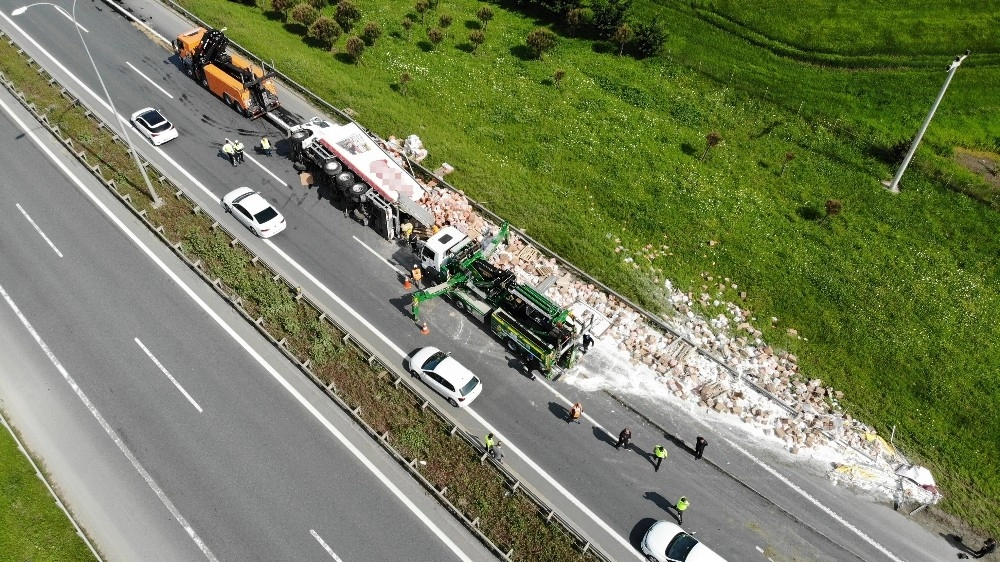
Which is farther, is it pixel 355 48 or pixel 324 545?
pixel 355 48

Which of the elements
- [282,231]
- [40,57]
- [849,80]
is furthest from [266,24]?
[849,80]

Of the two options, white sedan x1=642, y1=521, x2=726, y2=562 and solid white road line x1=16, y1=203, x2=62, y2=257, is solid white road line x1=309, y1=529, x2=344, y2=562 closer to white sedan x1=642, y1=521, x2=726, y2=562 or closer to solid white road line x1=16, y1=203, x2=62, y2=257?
white sedan x1=642, y1=521, x2=726, y2=562

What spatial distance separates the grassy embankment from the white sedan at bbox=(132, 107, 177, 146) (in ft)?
5.71

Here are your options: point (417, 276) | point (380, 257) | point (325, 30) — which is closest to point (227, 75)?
point (325, 30)

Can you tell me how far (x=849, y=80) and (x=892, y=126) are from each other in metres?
5.55

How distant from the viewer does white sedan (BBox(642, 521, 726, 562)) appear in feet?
69.2

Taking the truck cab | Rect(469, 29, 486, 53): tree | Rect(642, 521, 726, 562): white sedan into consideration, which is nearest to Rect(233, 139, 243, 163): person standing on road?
the truck cab

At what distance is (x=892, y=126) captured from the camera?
130 feet

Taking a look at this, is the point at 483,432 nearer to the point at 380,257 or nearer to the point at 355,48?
the point at 380,257

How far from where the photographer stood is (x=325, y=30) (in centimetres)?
4281

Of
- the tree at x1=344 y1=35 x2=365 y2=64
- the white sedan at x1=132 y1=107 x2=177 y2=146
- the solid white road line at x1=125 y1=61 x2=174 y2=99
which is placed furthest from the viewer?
the tree at x1=344 y1=35 x2=365 y2=64

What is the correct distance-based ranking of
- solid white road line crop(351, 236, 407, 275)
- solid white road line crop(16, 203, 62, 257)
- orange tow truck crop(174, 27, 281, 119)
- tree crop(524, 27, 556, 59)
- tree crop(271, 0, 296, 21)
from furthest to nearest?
tree crop(271, 0, 296, 21) < tree crop(524, 27, 556, 59) < orange tow truck crop(174, 27, 281, 119) < solid white road line crop(351, 236, 407, 275) < solid white road line crop(16, 203, 62, 257)

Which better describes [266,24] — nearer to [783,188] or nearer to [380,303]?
[380,303]

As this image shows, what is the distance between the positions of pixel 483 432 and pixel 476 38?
3095cm
